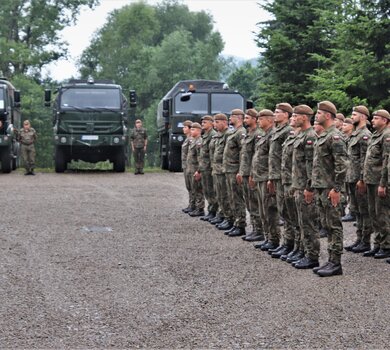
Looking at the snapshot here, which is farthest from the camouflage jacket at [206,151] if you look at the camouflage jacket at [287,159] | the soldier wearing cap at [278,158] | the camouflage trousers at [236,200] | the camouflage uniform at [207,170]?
the camouflage jacket at [287,159]

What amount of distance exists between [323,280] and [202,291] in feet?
4.31

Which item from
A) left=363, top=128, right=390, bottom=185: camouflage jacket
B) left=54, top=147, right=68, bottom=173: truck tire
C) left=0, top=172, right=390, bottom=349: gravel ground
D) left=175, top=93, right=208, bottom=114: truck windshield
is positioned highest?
left=175, top=93, right=208, bottom=114: truck windshield

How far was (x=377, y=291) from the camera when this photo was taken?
9.37m

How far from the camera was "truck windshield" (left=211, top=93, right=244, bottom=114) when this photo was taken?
2853 centimetres

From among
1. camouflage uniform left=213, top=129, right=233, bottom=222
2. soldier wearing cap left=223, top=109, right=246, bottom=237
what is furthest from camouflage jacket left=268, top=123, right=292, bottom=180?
camouflage uniform left=213, top=129, right=233, bottom=222

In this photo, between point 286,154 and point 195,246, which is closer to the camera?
point 286,154

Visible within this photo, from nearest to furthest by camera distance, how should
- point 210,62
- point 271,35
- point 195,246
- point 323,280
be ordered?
point 323,280 < point 195,246 < point 271,35 < point 210,62

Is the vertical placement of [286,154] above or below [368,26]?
below

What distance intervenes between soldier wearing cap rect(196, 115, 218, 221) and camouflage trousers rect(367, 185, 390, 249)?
4656mm

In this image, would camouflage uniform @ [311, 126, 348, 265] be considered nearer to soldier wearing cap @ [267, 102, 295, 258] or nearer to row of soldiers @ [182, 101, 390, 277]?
row of soldiers @ [182, 101, 390, 277]

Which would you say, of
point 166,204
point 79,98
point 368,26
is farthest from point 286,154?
point 79,98

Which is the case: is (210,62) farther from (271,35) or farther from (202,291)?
(202,291)

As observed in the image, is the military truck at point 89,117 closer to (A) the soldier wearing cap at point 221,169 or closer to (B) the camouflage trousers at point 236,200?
(A) the soldier wearing cap at point 221,169

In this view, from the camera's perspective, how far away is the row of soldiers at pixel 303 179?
34.2 ft
